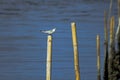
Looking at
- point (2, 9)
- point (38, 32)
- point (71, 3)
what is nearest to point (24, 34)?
point (38, 32)

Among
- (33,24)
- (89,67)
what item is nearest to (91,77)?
(89,67)

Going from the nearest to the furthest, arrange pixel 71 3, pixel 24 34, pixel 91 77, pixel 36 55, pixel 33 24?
pixel 91 77, pixel 36 55, pixel 24 34, pixel 33 24, pixel 71 3

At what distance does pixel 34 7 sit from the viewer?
74.0 ft

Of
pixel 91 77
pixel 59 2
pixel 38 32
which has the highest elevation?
pixel 59 2

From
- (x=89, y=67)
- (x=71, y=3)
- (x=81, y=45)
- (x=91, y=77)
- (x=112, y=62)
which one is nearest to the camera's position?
(x=112, y=62)

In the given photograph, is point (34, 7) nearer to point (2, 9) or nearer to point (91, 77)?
point (2, 9)

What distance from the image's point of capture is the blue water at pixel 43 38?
10625 mm

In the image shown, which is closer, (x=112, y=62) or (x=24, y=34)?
(x=112, y=62)

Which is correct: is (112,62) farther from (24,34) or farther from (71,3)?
(71,3)

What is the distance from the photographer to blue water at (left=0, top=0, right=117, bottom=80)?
34.9 ft

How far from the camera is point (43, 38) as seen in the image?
550 inches

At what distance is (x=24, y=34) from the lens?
48.5 ft

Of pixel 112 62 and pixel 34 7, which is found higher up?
pixel 34 7

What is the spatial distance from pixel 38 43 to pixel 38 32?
65.9 inches
